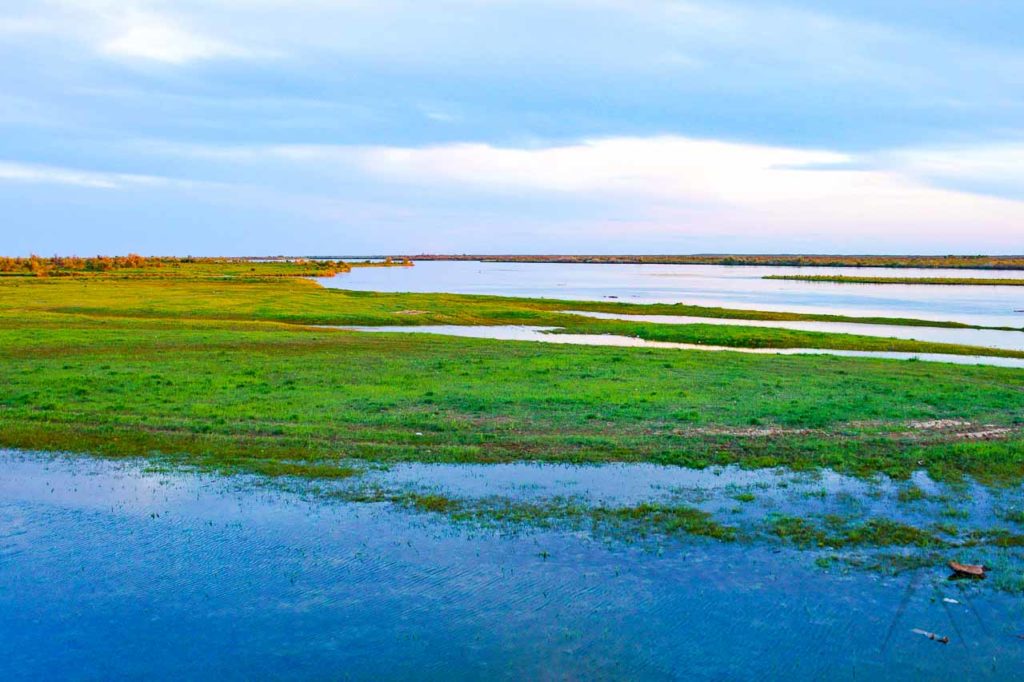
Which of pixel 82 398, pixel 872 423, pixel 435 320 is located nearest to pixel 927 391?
pixel 872 423

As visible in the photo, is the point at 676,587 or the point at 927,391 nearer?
the point at 676,587

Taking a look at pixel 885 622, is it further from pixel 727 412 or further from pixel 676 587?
pixel 727 412

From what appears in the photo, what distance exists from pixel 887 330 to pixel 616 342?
70.0 ft

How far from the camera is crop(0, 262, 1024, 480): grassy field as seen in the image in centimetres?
1762

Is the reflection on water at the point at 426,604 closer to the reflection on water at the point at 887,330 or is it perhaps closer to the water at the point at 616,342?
the water at the point at 616,342

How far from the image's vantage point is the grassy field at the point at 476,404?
1762 centimetres

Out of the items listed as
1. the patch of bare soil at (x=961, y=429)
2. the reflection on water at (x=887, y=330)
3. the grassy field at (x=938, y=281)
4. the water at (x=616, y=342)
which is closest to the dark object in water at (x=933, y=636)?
the patch of bare soil at (x=961, y=429)

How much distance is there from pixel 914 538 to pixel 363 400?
48.0 feet

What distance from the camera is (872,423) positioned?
67.3 ft

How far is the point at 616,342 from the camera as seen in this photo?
45062mm

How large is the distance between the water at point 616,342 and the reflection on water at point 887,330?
23.1 feet

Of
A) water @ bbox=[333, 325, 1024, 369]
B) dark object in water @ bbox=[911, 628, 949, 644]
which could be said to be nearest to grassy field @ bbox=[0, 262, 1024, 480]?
water @ bbox=[333, 325, 1024, 369]

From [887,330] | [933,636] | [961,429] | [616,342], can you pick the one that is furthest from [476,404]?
[887,330]

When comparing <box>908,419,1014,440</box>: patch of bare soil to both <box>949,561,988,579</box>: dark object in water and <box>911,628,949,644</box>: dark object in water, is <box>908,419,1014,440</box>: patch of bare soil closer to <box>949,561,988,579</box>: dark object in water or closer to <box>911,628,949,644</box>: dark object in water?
<box>949,561,988,579</box>: dark object in water
